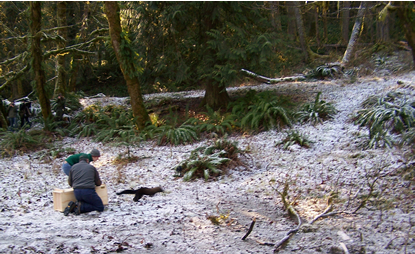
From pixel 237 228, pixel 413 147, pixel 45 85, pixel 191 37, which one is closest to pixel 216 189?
pixel 237 228

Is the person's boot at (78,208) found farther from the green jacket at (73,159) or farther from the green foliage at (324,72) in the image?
the green foliage at (324,72)

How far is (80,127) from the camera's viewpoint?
13.4 metres

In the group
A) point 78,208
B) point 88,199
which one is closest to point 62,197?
point 78,208

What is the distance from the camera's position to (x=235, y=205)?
6301mm

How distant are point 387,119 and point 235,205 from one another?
555 centimetres

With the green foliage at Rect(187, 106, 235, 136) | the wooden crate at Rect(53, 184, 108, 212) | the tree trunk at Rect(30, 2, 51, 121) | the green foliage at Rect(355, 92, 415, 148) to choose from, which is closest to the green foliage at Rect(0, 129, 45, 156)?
the tree trunk at Rect(30, 2, 51, 121)

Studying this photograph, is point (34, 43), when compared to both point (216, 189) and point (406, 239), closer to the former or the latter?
point (216, 189)

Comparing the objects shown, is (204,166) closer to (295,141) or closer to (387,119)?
(295,141)

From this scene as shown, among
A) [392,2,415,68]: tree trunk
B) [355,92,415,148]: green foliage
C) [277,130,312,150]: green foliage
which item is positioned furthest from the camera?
[277,130,312,150]: green foliage

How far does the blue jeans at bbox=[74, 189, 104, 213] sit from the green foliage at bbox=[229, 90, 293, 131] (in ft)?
20.8

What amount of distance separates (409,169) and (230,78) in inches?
270

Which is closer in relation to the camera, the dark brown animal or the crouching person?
the crouching person

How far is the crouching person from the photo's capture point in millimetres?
5785

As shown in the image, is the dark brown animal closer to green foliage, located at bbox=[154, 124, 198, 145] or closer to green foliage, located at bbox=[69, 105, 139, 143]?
green foliage, located at bbox=[154, 124, 198, 145]
